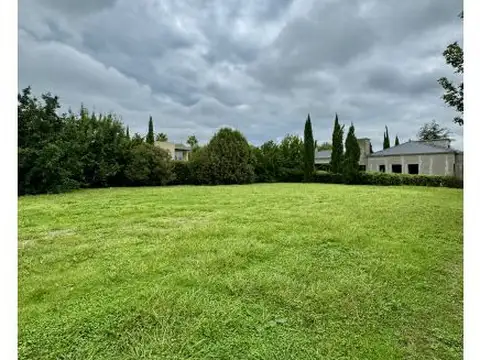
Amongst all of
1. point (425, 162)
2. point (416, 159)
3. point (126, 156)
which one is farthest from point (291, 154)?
point (126, 156)

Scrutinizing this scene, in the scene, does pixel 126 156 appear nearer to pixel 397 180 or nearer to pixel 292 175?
pixel 292 175

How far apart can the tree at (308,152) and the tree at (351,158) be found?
5.92ft

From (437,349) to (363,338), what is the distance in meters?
0.34

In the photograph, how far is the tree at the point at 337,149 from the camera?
54.9ft

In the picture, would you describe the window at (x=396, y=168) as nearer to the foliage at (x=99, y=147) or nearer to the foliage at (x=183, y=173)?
the foliage at (x=183, y=173)

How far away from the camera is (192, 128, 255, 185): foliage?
13.8 meters

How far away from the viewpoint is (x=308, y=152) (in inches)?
669

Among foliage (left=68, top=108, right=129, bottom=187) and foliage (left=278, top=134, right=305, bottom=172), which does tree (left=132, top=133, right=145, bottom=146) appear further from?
foliage (left=278, top=134, right=305, bottom=172)

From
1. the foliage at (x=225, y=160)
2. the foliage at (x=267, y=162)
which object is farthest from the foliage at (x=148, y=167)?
the foliage at (x=267, y=162)

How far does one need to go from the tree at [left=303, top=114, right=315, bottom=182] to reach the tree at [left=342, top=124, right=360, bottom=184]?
1.80 metres

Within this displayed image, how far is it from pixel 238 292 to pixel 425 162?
1988 centimetres

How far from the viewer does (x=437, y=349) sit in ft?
4.80
